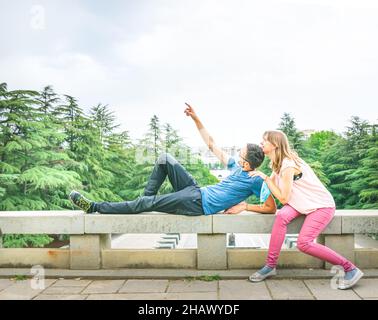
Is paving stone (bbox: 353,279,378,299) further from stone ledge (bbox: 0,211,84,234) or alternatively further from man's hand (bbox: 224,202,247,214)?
stone ledge (bbox: 0,211,84,234)

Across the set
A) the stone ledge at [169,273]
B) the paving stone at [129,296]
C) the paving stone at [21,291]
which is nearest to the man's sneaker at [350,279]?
the stone ledge at [169,273]

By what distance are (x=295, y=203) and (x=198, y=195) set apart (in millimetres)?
835

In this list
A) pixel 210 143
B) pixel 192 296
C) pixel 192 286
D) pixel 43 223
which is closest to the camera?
pixel 192 296

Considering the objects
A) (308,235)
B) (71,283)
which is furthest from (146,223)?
(308,235)

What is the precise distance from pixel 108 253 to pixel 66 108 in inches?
755

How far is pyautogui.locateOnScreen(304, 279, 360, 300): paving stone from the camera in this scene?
2834 millimetres

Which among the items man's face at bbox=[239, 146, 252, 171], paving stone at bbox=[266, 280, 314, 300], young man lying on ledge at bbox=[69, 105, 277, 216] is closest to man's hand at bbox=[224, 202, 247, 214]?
young man lying on ledge at bbox=[69, 105, 277, 216]

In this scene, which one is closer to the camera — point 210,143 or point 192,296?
point 192,296

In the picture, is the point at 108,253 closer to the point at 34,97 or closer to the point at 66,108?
the point at 34,97

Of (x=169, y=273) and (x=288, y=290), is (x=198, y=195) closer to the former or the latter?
(x=169, y=273)

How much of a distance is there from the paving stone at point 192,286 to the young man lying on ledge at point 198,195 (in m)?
0.58

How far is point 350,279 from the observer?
3010mm

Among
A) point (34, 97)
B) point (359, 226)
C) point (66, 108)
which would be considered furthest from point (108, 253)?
point (66, 108)
